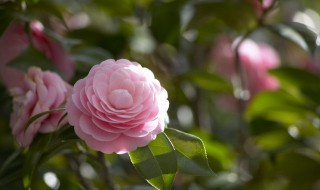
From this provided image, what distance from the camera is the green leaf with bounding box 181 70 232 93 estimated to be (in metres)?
1.29

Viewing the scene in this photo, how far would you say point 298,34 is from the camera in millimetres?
1080

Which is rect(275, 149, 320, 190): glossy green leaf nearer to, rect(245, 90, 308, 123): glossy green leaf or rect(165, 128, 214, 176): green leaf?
rect(245, 90, 308, 123): glossy green leaf

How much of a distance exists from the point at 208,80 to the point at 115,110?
22.7 inches

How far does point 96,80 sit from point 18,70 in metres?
0.33

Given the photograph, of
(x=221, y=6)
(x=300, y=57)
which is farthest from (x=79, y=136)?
(x=300, y=57)

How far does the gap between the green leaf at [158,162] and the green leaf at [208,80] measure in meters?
0.51

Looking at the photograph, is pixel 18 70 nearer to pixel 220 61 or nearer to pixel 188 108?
pixel 188 108

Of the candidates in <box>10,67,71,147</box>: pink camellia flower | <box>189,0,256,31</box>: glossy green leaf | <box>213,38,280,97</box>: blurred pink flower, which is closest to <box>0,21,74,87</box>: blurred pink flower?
<box>10,67,71,147</box>: pink camellia flower

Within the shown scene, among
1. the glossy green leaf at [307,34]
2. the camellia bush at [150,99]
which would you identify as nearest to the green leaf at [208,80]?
the camellia bush at [150,99]

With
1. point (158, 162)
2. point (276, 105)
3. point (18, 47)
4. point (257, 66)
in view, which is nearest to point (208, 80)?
point (276, 105)

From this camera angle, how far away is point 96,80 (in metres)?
0.75

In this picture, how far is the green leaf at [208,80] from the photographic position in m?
1.29

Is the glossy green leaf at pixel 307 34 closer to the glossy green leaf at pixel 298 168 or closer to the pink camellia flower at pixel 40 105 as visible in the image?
the glossy green leaf at pixel 298 168

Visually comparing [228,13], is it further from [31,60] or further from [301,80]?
[31,60]
